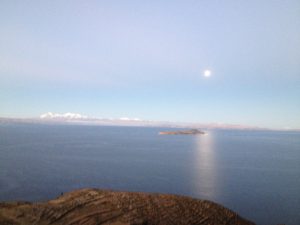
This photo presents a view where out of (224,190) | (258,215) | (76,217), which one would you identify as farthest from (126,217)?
(224,190)

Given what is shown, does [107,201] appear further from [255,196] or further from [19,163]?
[19,163]

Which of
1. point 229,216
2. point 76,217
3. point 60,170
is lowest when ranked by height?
point 60,170

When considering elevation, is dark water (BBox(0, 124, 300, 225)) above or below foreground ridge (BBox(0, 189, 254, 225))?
below

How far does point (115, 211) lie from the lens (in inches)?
956

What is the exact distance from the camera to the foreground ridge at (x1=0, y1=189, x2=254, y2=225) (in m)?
22.1

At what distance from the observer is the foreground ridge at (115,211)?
22.1 m

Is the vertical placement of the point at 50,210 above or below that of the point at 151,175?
above

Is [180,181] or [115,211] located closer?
[115,211]

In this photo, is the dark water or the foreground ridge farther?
the dark water

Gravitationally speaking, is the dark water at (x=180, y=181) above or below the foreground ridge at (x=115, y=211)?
below

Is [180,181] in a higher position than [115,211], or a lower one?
lower

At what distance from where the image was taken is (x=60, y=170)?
76.6 m

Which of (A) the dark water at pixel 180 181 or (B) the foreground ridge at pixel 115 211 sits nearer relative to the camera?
(B) the foreground ridge at pixel 115 211

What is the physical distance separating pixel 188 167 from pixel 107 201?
61.6 meters
